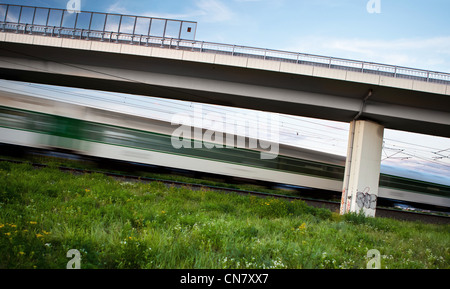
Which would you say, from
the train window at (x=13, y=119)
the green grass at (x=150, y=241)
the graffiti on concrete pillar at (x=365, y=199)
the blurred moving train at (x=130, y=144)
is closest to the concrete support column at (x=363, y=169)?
the graffiti on concrete pillar at (x=365, y=199)

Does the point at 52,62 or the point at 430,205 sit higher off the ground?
the point at 52,62

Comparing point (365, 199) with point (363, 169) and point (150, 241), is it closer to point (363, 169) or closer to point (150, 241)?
point (363, 169)

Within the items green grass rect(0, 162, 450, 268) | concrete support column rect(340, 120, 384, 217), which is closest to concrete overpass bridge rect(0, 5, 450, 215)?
concrete support column rect(340, 120, 384, 217)

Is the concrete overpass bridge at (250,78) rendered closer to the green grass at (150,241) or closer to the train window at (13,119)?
A: the train window at (13,119)

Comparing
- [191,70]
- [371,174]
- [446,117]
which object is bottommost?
[371,174]

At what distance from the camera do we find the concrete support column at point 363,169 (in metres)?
12.2

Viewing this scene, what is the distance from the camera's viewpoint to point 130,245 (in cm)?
314

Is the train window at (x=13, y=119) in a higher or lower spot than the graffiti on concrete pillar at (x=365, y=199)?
higher

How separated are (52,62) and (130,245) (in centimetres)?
1430

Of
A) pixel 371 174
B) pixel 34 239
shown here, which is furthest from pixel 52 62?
pixel 371 174

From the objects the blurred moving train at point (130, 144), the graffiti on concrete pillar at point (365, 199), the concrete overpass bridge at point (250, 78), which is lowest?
the graffiti on concrete pillar at point (365, 199)
